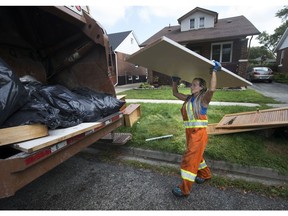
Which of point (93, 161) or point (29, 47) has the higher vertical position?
point (29, 47)

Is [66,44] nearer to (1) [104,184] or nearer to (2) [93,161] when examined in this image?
(2) [93,161]

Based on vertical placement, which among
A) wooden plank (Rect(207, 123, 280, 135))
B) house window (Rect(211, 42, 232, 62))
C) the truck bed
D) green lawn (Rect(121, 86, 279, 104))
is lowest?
green lawn (Rect(121, 86, 279, 104))

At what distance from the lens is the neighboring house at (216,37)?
38.0 ft

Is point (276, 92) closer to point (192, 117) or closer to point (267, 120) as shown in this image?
point (267, 120)

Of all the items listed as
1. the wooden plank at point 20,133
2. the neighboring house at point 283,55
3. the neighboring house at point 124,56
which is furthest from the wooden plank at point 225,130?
the neighboring house at point 283,55

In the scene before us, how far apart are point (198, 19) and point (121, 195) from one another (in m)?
15.0

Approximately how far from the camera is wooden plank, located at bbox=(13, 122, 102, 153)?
4.88 feet

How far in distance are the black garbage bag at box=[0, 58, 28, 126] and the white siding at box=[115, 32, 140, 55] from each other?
18.3m

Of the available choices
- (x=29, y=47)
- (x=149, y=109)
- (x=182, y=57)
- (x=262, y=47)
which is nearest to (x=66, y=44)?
(x=29, y=47)

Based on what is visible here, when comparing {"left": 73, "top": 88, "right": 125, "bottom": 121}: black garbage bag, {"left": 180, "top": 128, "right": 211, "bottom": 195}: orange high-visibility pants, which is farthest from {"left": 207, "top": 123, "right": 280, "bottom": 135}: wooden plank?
{"left": 73, "top": 88, "right": 125, "bottom": 121}: black garbage bag

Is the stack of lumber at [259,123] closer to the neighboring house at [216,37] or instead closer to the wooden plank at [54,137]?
the wooden plank at [54,137]

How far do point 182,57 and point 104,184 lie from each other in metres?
1.91

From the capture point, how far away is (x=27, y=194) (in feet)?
7.72

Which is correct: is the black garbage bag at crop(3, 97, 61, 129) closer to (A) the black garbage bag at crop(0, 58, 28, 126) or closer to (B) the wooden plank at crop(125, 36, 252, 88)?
(A) the black garbage bag at crop(0, 58, 28, 126)
